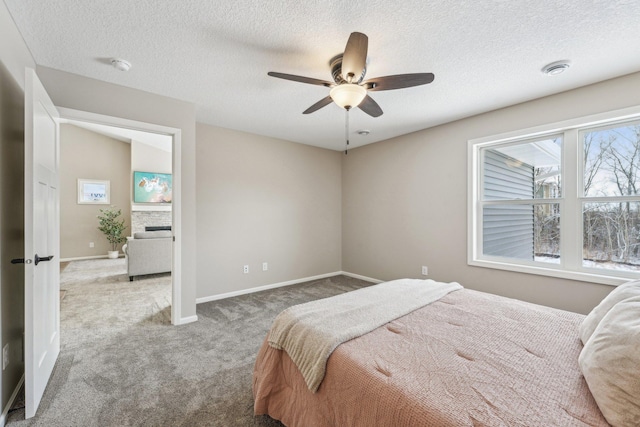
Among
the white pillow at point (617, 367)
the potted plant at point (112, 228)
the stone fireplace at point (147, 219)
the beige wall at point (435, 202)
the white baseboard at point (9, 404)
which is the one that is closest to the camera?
the white pillow at point (617, 367)

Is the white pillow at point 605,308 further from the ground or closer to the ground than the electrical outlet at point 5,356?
further from the ground

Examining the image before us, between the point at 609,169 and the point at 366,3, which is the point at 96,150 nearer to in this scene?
the point at 366,3

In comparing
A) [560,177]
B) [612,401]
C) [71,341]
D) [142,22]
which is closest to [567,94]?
[560,177]

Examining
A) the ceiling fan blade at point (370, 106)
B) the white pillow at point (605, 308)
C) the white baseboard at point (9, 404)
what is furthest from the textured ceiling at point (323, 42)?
the white baseboard at point (9, 404)

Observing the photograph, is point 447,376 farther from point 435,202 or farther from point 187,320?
A: point 435,202

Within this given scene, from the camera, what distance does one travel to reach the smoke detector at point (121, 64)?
7.18ft

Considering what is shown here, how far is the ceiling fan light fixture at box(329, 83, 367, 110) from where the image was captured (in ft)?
6.08

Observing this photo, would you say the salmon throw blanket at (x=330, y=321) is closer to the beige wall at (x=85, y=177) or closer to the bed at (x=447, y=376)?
the bed at (x=447, y=376)

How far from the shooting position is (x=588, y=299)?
256 centimetres

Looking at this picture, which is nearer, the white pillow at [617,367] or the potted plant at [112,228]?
the white pillow at [617,367]

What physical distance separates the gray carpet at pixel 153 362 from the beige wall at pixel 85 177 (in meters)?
3.80

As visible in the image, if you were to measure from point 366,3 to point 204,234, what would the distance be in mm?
3209

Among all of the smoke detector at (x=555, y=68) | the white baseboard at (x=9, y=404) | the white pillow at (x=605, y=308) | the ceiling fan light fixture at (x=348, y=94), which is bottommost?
the white baseboard at (x=9, y=404)

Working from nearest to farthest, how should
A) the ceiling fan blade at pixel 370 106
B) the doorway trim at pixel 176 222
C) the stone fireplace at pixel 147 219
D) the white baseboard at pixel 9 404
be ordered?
the white baseboard at pixel 9 404 → the ceiling fan blade at pixel 370 106 → the doorway trim at pixel 176 222 → the stone fireplace at pixel 147 219
